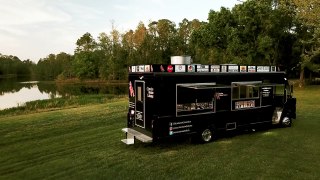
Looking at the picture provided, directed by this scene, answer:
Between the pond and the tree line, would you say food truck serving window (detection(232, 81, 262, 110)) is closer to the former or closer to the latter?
the tree line

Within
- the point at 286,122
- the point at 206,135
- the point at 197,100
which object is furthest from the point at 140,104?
the point at 286,122

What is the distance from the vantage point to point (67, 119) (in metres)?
18.2

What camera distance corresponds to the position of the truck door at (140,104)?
37.7 feet

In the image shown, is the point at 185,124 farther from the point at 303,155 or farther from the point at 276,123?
the point at 276,123

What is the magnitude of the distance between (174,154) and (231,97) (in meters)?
3.82

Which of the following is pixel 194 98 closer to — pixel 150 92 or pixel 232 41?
pixel 150 92

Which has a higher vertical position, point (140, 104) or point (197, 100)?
point (197, 100)

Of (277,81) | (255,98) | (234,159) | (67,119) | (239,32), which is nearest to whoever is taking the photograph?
(234,159)

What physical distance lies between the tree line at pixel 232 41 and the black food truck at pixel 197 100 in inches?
591

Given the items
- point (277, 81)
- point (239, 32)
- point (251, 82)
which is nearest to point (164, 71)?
point (251, 82)

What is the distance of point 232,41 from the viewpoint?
3934 cm

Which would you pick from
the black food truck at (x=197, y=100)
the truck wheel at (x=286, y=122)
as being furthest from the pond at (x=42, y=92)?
the truck wheel at (x=286, y=122)

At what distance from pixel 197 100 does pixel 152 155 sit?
2.77 m

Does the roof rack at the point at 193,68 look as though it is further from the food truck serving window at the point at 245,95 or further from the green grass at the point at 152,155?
the green grass at the point at 152,155
